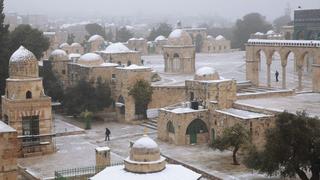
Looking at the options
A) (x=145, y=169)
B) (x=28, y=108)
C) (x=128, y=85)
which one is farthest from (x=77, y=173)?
(x=128, y=85)

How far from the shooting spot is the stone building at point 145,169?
17.1m

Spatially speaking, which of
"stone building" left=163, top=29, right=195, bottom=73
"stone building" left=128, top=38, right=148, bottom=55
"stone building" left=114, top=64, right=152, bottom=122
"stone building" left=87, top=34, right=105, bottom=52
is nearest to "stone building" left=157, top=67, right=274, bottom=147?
"stone building" left=114, top=64, right=152, bottom=122

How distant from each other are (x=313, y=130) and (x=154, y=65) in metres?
33.1

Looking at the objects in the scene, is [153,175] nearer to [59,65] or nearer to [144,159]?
[144,159]

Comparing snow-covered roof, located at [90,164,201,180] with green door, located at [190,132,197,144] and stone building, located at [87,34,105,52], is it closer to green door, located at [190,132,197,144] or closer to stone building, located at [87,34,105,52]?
green door, located at [190,132,197,144]

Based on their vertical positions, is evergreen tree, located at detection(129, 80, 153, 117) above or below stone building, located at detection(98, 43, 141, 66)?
below

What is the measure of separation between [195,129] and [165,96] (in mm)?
6914

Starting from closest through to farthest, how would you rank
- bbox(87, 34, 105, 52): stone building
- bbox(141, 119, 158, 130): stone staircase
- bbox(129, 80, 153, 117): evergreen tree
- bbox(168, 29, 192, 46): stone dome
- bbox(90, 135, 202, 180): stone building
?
bbox(90, 135, 202, 180): stone building < bbox(141, 119, 158, 130): stone staircase < bbox(129, 80, 153, 117): evergreen tree < bbox(168, 29, 192, 46): stone dome < bbox(87, 34, 105, 52): stone building

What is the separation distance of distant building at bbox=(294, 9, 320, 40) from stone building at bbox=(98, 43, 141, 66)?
1175cm

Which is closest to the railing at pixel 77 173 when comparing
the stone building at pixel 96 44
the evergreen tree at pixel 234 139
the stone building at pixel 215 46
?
the evergreen tree at pixel 234 139

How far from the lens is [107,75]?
36844 millimetres

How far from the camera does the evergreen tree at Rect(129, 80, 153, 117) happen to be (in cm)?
3400

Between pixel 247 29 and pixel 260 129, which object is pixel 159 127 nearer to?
pixel 260 129

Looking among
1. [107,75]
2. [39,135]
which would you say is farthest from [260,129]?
[107,75]
